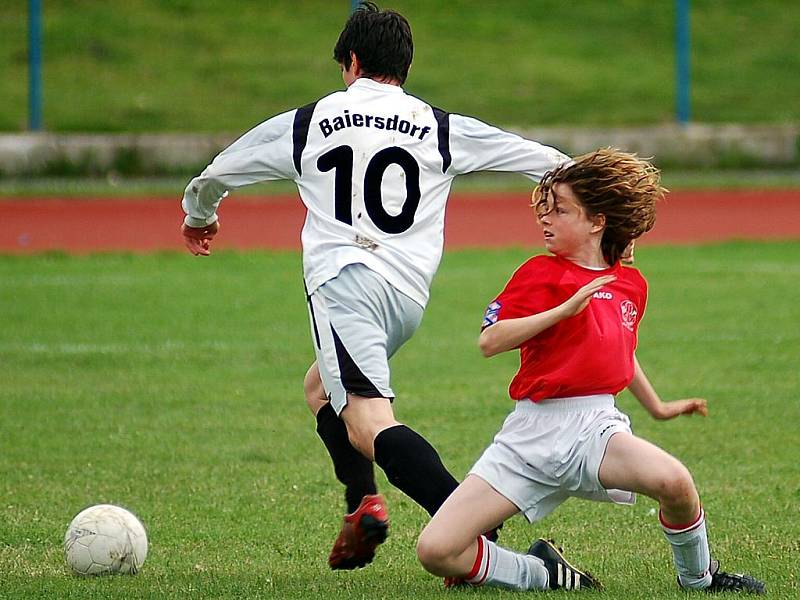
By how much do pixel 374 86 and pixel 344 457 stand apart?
3.81ft

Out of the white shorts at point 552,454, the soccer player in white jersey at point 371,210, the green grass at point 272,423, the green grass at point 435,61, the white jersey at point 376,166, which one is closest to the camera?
the white shorts at point 552,454

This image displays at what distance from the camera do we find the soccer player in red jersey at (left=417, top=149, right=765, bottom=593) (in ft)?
12.7

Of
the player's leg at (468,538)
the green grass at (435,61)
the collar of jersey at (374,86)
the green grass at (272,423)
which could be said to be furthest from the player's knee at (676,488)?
the green grass at (435,61)

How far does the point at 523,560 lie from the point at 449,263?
8.09 metres

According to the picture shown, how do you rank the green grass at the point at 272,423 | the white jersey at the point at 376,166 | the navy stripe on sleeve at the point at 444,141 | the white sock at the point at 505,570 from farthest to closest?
the green grass at the point at 272,423, the navy stripe on sleeve at the point at 444,141, the white jersey at the point at 376,166, the white sock at the point at 505,570

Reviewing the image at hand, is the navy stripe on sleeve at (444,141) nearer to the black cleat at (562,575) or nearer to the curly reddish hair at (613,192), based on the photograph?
the curly reddish hair at (613,192)

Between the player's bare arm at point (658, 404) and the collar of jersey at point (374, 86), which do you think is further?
the collar of jersey at point (374, 86)

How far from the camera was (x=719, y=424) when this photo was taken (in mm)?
6562

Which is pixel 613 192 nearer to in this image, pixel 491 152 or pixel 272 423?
pixel 491 152

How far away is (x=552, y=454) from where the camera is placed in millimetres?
3918

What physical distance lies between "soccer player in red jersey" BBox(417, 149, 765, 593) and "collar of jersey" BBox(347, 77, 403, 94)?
58 centimetres

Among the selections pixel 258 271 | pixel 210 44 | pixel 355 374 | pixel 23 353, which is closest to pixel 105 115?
pixel 210 44

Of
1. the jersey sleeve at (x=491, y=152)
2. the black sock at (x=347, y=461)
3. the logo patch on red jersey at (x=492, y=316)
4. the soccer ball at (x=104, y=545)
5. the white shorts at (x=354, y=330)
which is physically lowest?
the soccer ball at (x=104, y=545)

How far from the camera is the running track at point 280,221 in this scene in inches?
539
